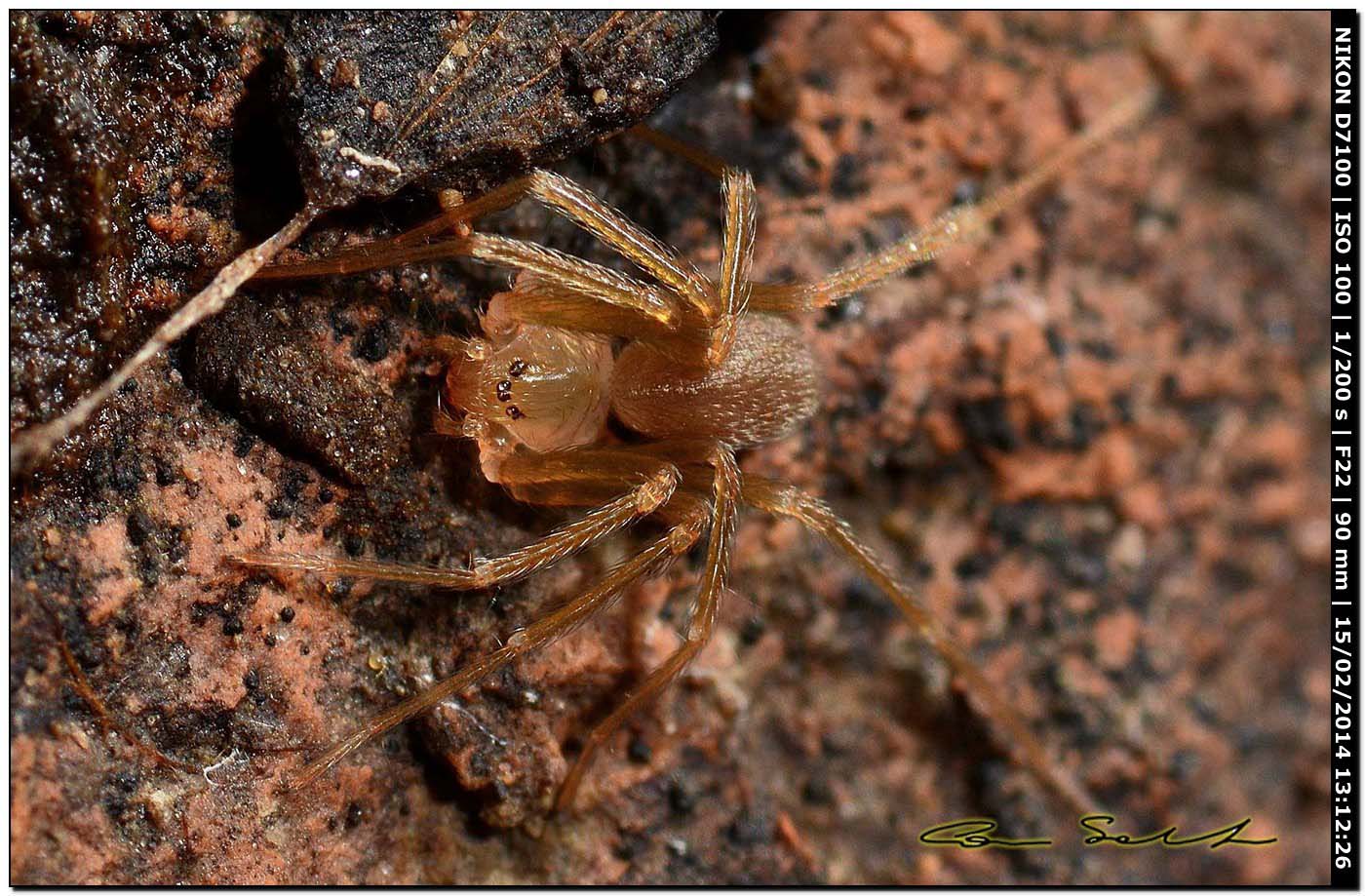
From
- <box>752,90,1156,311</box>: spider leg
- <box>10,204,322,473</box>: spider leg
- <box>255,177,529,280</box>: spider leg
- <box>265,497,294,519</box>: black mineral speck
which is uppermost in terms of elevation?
<box>752,90,1156,311</box>: spider leg

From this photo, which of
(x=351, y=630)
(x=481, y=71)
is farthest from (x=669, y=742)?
(x=481, y=71)

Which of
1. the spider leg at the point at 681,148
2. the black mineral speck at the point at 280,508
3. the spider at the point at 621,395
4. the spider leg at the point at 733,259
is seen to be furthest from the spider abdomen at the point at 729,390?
the black mineral speck at the point at 280,508

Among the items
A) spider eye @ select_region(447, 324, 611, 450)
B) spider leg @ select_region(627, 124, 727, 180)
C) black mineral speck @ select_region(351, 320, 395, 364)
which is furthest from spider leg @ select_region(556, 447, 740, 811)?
black mineral speck @ select_region(351, 320, 395, 364)

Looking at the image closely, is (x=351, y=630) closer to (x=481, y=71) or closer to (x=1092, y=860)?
(x=481, y=71)
